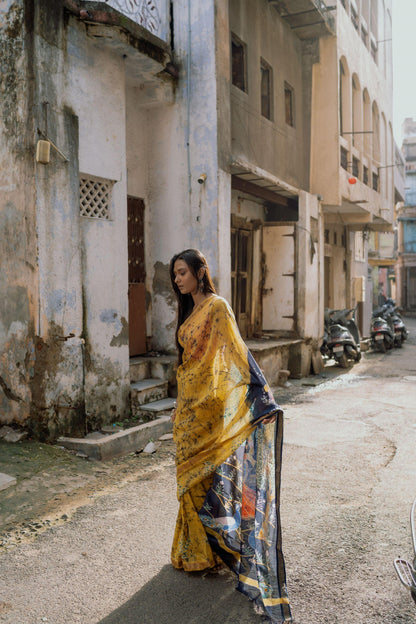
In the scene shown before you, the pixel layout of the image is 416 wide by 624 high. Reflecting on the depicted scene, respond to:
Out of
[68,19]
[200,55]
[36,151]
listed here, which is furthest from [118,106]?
[200,55]

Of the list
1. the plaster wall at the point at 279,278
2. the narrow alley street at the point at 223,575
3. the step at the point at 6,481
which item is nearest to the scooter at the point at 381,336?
the plaster wall at the point at 279,278

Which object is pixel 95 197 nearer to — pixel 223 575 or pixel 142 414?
pixel 142 414

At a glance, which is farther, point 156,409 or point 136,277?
point 136,277

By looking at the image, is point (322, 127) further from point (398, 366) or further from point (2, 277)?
point (2, 277)

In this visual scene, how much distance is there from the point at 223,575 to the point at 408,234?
39.0 metres

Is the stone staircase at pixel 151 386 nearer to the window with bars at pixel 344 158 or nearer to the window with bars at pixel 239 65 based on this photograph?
the window with bars at pixel 239 65

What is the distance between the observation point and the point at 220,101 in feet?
25.9

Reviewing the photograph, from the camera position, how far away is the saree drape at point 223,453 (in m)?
2.89

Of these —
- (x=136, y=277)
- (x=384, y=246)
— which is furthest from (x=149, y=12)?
(x=384, y=246)

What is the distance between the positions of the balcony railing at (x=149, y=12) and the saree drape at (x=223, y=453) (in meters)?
4.80

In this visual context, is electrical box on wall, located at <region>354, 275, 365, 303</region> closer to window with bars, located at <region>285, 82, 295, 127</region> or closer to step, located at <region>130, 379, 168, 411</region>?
window with bars, located at <region>285, 82, 295, 127</region>

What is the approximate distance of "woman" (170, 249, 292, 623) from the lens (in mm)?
2885

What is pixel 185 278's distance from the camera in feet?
10.6

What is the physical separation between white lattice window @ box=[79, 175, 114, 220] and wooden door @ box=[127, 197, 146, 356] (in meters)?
1.54
